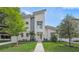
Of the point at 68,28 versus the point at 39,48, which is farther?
the point at 68,28

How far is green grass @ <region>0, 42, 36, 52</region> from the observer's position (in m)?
5.41

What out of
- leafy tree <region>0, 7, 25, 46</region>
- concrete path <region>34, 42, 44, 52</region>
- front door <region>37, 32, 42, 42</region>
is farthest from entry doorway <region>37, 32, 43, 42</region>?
leafy tree <region>0, 7, 25, 46</region>

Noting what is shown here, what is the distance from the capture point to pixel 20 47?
5.47 metres

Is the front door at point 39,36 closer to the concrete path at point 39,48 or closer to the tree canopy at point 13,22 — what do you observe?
the concrete path at point 39,48

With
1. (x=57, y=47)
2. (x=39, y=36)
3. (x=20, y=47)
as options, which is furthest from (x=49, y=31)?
(x=20, y=47)

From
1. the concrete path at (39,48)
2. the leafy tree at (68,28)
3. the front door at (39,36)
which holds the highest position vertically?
the leafy tree at (68,28)

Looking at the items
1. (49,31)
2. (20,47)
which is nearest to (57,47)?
(49,31)

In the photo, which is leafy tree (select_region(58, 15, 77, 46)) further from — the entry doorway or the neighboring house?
the entry doorway

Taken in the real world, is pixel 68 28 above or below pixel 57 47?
above

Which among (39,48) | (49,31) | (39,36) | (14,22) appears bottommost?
(39,48)

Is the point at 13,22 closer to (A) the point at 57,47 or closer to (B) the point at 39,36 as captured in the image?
(B) the point at 39,36

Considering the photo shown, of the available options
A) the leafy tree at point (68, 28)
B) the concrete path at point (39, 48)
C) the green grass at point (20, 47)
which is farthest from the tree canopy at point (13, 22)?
the leafy tree at point (68, 28)

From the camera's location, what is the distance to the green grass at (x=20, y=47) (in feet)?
17.8

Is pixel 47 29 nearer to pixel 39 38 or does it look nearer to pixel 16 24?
pixel 39 38
